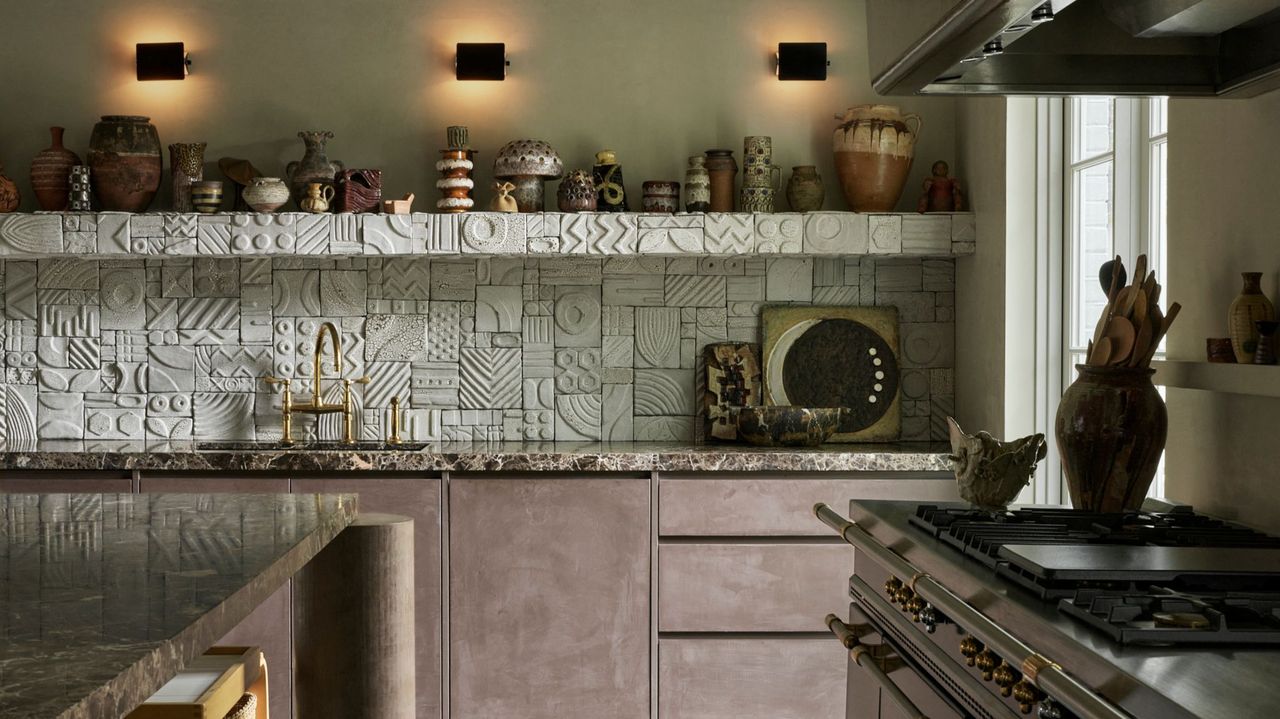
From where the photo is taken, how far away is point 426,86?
4.12 metres

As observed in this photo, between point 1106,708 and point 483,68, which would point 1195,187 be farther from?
point 483,68

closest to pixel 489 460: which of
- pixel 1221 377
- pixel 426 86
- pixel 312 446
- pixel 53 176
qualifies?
pixel 312 446

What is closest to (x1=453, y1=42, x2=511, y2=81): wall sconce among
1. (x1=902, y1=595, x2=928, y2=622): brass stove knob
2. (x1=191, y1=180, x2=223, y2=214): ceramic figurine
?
(x1=191, y1=180, x2=223, y2=214): ceramic figurine

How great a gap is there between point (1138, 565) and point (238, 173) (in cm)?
325

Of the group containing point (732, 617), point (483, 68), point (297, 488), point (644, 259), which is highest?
point (483, 68)

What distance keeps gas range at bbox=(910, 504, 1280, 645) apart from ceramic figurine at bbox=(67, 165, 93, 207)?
304 centimetres

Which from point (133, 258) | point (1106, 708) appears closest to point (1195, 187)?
point (1106, 708)

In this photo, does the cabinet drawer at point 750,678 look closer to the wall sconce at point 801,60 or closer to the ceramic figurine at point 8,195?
the wall sconce at point 801,60

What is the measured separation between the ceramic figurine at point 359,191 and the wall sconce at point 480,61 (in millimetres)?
478

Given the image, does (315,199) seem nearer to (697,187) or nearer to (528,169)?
(528,169)

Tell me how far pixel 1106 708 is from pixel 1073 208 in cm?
248

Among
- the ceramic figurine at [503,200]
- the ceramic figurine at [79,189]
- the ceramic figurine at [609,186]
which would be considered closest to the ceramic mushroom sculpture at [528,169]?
the ceramic figurine at [503,200]

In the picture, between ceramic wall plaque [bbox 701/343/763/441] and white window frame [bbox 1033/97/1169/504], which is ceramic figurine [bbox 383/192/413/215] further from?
white window frame [bbox 1033/97/1169/504]

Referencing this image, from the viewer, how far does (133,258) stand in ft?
13.2
